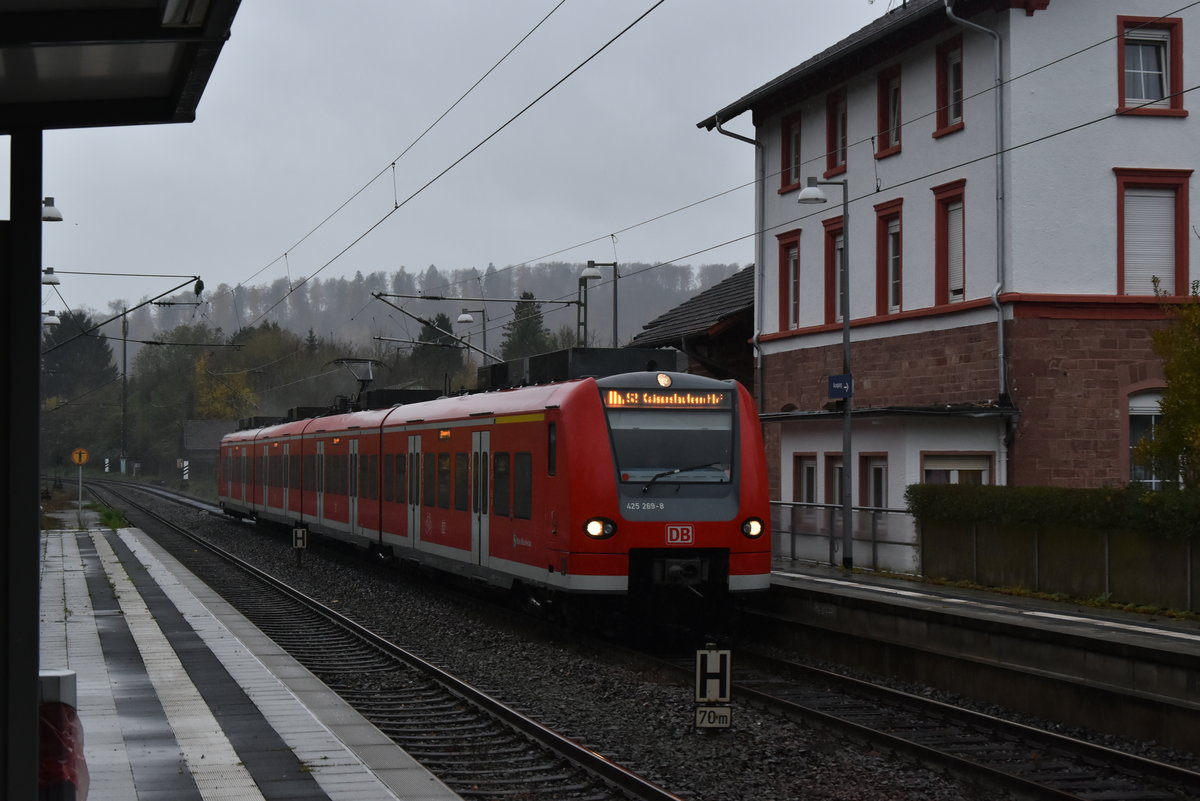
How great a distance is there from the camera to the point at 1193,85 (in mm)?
23797

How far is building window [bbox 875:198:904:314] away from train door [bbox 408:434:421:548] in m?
9.41

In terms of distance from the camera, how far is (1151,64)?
78.8 ft

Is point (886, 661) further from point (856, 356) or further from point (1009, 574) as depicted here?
point (856, 356)

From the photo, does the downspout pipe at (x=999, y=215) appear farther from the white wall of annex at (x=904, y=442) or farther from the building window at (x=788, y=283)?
the building window at (x=788, y=283)

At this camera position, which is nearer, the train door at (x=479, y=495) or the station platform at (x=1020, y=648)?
the station platform at (x=1020, y=648)

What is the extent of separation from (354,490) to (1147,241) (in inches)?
586

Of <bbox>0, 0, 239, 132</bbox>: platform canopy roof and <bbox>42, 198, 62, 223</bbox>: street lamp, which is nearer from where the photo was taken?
<bbox>0, 0, 239, 132</bbox>: platform canopy roof

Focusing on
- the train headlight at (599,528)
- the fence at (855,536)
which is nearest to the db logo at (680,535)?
the train headlight at (599,528)

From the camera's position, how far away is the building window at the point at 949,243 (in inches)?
984

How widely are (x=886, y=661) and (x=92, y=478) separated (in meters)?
99.6

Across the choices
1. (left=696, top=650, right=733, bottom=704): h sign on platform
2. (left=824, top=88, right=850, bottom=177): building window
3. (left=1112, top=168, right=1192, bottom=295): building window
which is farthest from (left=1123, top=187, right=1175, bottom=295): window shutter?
(left=696, top=650, right=733, bottom=704): h sign on platform

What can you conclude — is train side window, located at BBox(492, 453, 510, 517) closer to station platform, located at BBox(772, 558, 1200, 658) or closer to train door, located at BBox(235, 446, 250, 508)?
station platform, located at BBox(772, 558, 1200, 658)

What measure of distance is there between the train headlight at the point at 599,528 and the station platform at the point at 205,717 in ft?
10.7

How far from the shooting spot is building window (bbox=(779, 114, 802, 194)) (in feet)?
101
